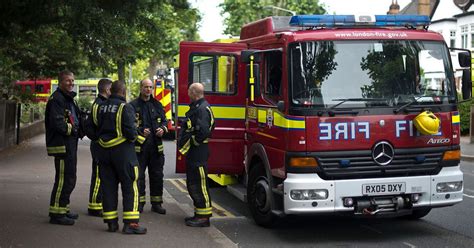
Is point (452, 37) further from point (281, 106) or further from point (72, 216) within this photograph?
point (72, 216)

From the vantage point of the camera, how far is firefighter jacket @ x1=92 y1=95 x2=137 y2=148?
6.69m

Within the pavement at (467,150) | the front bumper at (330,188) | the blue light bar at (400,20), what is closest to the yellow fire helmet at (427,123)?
the front bumper at (330,188)

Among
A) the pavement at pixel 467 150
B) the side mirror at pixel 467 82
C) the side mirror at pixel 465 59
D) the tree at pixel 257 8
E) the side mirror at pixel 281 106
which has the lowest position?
the pavement at pixel 467 150

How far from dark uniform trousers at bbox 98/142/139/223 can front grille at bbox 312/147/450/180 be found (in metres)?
2.06

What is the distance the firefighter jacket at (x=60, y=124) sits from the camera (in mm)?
6992

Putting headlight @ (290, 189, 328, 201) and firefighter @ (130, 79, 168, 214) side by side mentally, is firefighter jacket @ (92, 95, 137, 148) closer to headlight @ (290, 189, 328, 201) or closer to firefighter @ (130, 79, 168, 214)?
firefighter @ (130, 79, 168, 214)

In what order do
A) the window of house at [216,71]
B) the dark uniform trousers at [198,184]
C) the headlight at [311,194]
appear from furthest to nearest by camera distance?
1. the window of house at [216,71]
2. the dark uniform trousers at [198,184]
3. the headlight at [311,194]

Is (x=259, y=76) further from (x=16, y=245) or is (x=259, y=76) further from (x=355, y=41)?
(x=16, y=245)

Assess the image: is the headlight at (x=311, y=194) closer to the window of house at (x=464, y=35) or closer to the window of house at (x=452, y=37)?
the window of house at (x=464, y=35)

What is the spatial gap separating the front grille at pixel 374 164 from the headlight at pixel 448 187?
0.54ft

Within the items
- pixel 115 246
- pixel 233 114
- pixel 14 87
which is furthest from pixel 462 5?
pixel 115 246

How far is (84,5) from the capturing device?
222 inches

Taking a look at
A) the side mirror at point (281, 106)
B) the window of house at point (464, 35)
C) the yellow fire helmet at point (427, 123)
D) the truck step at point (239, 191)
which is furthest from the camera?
the window of house at point (464, 35)

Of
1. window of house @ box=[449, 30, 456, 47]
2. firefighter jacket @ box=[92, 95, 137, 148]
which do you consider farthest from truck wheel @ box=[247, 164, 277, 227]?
window of house @ box=[449, 30, 456, 47]
